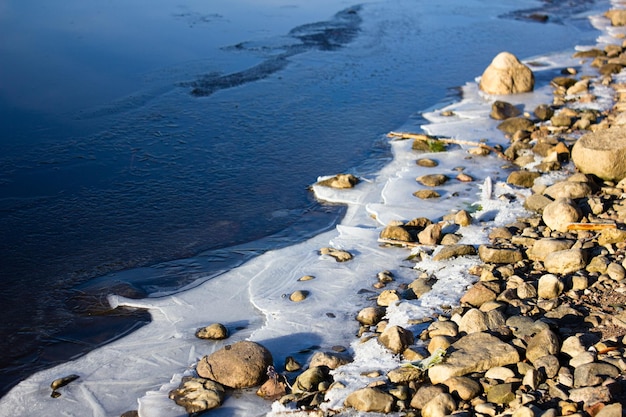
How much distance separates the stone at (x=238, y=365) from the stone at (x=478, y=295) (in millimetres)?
1864

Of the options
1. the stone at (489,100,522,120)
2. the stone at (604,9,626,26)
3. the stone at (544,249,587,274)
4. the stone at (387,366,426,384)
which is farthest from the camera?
the stone at (604,9,626,26)

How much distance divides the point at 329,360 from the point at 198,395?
107 centimetres

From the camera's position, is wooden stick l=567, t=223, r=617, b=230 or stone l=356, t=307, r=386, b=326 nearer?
stone l=356, t=307, r=386, b=326

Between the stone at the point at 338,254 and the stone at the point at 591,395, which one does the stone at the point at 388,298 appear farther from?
the stone at the point at 591,395

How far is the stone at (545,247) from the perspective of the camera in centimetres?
679

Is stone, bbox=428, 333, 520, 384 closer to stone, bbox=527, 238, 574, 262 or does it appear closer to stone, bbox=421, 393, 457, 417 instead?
stone, bbox=421, 393, 457, 417

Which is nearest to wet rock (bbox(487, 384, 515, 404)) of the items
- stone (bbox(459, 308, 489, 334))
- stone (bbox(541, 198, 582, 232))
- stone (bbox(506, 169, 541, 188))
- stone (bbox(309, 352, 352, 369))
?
stone (bbox(459, 308, 489, 334))

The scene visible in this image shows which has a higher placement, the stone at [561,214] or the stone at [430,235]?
the stone at [561,214]

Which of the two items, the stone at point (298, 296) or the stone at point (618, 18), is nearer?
the stone at point (298, 296)

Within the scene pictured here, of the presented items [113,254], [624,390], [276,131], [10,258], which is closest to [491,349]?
[624,390]

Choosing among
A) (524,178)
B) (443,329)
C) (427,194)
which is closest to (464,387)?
(443,329)

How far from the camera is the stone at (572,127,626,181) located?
838 cm

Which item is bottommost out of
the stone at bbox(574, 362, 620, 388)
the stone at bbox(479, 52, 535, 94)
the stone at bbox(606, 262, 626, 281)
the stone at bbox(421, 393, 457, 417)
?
the stone at bbox(421, 393, 457, 417)

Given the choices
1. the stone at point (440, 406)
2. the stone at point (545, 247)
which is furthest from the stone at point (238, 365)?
the stone at point (545, 247)
